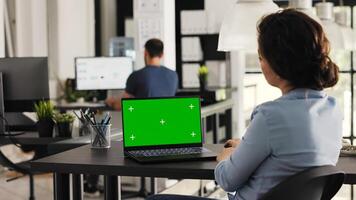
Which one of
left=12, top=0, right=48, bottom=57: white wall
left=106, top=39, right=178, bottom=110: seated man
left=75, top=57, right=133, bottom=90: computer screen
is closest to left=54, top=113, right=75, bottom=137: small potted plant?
left=106, top=39, right=178, bottom=110: seated man

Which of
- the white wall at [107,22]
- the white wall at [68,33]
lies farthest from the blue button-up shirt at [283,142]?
the white wall at [107,22]

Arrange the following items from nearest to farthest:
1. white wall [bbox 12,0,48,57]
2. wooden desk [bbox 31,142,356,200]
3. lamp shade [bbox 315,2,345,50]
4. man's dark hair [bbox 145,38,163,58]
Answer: wooden desk [bbox 31,142,356,200]
lamp shade [bbox 315,2,345,50]
man's dark hair [bbox 145,38,163,58]
white wall [bbox 12,0,48,57]

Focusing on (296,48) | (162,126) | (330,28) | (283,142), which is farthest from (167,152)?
(330,28)

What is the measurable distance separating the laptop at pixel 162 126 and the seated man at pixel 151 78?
259 cm

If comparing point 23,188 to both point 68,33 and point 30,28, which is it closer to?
point 30,28

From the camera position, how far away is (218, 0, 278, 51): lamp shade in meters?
2.91

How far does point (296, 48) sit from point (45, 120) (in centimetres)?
222

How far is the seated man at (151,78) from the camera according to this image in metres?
5.19

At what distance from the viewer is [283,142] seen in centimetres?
177

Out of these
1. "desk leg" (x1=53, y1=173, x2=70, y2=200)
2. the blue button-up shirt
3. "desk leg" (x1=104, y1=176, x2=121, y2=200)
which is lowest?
"desk leg" (x1=104, y1=176, x2=121, y2=200)

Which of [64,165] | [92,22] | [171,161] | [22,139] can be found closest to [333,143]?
[171,161]

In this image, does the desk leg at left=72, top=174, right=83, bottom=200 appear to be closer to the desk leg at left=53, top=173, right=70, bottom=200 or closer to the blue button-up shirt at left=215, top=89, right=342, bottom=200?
the desk leg at left=53, top=173, right=70, bottom=200

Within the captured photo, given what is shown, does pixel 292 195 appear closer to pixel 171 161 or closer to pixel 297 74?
pixel 297 74

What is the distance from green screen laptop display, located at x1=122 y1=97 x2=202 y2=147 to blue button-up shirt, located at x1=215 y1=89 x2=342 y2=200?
2.34 ft
